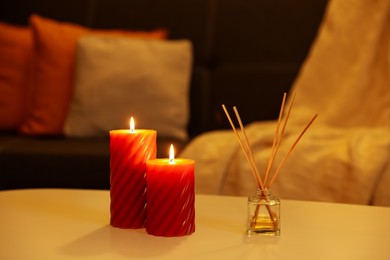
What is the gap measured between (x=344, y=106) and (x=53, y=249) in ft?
5.01

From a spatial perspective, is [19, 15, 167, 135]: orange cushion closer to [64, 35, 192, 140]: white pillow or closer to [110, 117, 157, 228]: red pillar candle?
[64, 35, 192, 140]: white pillow

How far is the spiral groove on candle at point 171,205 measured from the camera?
803mm

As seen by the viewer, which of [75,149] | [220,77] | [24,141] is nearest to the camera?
[75,149]

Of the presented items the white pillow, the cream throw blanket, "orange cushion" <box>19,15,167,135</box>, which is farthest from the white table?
"orange cushion" <box>19,15,167,135</box>

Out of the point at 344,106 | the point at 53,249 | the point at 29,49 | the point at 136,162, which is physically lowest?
the point at 53,249

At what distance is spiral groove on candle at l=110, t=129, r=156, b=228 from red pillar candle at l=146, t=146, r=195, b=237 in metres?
0.03

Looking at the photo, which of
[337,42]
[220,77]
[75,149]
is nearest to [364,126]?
[337,42]

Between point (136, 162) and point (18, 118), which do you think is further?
point (18, 118)

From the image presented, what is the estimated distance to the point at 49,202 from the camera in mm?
1045

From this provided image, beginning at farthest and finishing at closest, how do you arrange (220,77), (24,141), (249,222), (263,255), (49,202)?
(220,77) < (24,141) < (49,202) < (249,222) < (263,255)

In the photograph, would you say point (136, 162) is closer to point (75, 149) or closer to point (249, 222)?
point (249, 222)

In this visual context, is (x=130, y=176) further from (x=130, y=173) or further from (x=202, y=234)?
(x=202, y=234)

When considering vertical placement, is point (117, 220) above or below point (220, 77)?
below

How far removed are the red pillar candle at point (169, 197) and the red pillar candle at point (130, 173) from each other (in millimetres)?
34
